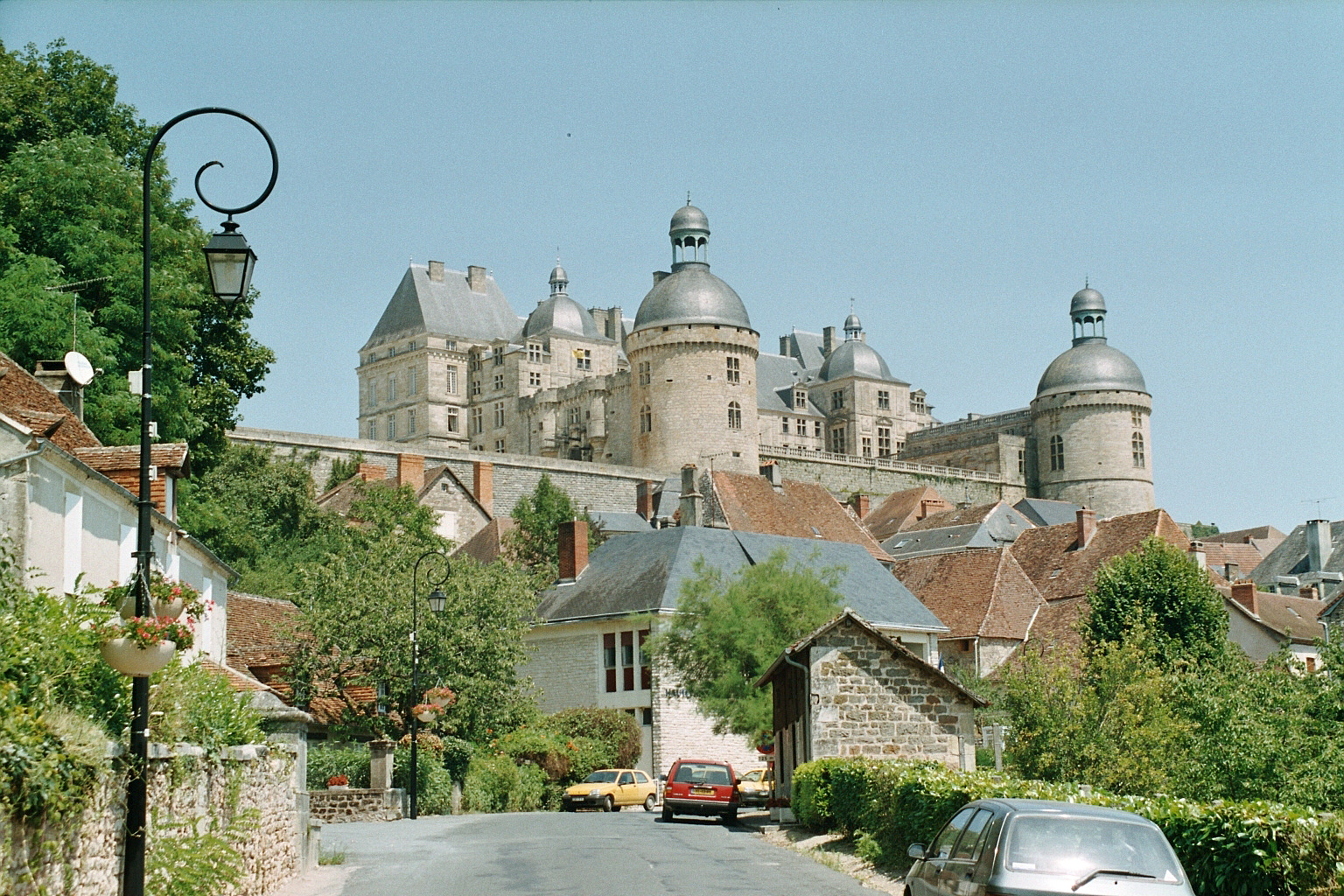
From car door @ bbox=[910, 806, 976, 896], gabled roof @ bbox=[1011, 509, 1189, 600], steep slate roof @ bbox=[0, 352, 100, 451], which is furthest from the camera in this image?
gabled roof @ bbox=[1011, 509, 1189, 600]

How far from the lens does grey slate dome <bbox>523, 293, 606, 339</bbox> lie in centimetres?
10338

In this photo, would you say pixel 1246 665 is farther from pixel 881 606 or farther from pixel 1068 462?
pixel 1068 462

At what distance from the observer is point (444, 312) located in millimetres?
105688

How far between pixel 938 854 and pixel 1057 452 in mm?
89287

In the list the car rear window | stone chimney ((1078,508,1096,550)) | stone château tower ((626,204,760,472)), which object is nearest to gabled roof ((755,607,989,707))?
the car rear window

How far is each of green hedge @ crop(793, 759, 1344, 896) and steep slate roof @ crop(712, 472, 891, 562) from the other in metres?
36.5

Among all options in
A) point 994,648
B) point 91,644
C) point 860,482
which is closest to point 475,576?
point 994,648

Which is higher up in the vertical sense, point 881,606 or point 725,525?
point 725,525

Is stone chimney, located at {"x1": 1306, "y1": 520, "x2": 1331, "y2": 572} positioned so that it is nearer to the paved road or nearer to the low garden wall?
the paved road

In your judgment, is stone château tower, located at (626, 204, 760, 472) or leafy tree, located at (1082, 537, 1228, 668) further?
stone château tower, located at (626, 204, 760, 472)

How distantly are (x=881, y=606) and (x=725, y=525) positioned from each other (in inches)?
469

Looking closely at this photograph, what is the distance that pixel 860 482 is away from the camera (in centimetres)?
9044

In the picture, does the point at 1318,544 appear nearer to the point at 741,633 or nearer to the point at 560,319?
the point at 741,633

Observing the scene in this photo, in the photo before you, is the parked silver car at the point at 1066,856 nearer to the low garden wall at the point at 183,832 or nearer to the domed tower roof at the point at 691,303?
the low garden wall at the point at 183,832
